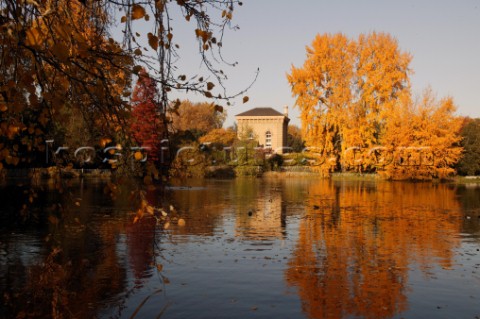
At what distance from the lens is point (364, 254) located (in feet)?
34.5

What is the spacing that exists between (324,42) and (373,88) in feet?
18.9

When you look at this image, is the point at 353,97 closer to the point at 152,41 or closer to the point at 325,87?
the point at 325,87

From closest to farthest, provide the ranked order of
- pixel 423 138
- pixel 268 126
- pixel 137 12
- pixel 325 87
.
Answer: pixel 137 12
pixel 423 138
pixel 325 87
pixel 268 126

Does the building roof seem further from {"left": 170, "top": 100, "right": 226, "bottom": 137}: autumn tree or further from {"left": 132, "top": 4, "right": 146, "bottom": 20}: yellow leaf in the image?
{"left": 132, "top": 4, "right": 146, "bottom": 20}: yellow leaf

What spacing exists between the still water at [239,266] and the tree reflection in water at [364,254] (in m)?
0.03

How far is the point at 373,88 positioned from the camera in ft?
144

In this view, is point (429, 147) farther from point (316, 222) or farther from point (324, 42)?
point (316, 222)

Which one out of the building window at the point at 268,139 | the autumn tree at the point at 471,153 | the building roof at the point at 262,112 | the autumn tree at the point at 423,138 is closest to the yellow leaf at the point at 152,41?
the autumn tree at the point at 423,138

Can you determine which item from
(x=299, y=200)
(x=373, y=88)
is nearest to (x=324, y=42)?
(x=373, y=88)

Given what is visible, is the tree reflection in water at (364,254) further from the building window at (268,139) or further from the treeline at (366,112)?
the building window at (268,139)

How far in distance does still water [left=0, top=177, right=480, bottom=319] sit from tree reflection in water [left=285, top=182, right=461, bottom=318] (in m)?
0.03

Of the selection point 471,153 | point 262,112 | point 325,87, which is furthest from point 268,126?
point 471,153

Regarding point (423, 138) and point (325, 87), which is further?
point (325, 87)

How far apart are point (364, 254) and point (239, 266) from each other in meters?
2.76
